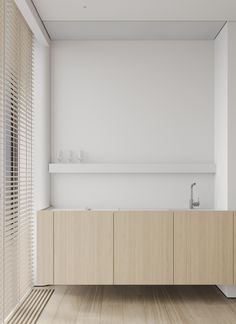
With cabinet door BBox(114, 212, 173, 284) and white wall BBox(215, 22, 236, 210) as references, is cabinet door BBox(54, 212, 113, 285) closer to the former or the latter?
cabinet door BBox(114, 212, 173, 284)

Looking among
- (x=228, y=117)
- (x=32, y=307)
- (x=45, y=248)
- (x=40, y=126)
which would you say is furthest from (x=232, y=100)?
(x=32, y=307)

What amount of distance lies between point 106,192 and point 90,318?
55.9 inches

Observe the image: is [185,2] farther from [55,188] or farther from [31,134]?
[55,188]

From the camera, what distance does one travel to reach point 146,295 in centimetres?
411

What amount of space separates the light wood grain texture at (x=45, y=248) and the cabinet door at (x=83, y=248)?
45mm

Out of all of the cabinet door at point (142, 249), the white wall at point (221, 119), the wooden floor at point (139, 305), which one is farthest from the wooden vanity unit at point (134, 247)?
the white wall at point (221, 119)

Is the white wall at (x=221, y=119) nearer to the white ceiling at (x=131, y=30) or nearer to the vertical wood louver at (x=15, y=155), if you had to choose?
the white ceiling at (x=131, y=30)

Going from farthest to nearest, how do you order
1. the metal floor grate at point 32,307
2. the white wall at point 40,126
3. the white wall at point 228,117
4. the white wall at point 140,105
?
the white wall at point 140,105 < the white wall at point 40,126 < the white wall at point 228,117 < the metal floor grate at point 32,307

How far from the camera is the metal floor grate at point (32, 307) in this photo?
3410mm

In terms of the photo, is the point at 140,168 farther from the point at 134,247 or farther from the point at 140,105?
the point at 134,247

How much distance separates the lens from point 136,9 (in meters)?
3.74

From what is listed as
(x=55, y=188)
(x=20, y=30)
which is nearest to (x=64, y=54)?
(x=20, y=30)

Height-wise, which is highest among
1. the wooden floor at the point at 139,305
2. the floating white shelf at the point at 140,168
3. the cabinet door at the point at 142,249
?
the floating white shelf at the point at 140,168

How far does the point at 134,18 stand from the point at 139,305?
101 inches
